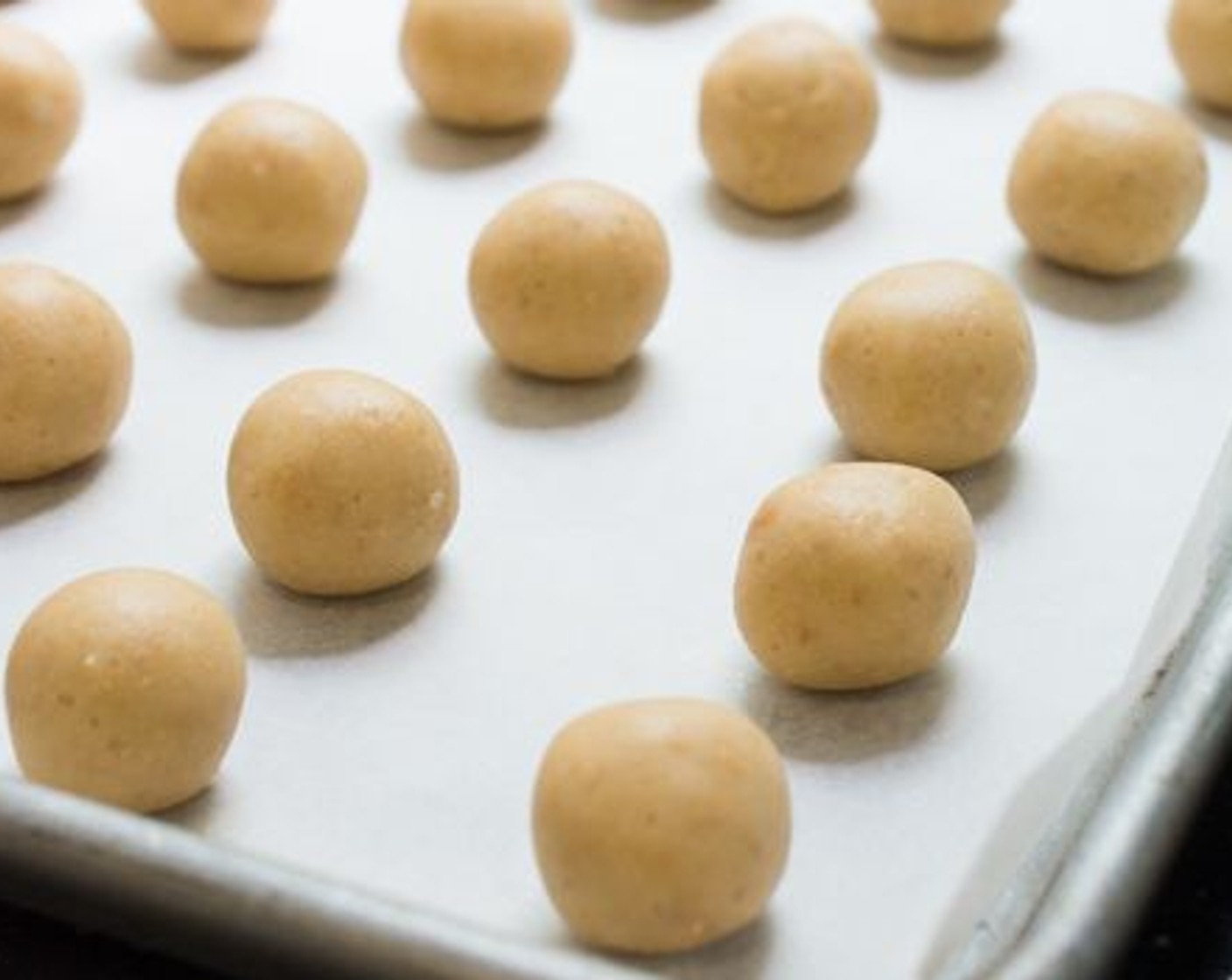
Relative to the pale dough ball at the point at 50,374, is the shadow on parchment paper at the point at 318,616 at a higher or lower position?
lower

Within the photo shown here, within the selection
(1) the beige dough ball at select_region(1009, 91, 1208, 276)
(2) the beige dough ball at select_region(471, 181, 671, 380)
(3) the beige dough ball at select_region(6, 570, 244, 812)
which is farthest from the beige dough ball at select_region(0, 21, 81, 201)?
(1) the beige dough ball at select_region(1009, 91, 1208, 276)

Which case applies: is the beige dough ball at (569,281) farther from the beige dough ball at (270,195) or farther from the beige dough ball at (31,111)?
the beige dough ball at (31,111)

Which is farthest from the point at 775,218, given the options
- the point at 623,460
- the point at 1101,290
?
the point at 623,460

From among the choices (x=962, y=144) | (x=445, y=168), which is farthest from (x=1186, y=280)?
(x=445, y=168)

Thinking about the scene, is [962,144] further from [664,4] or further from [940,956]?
[940,956]

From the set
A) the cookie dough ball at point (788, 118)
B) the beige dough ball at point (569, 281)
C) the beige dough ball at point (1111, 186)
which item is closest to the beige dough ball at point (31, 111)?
the beige dough ball at point (569, 281)
